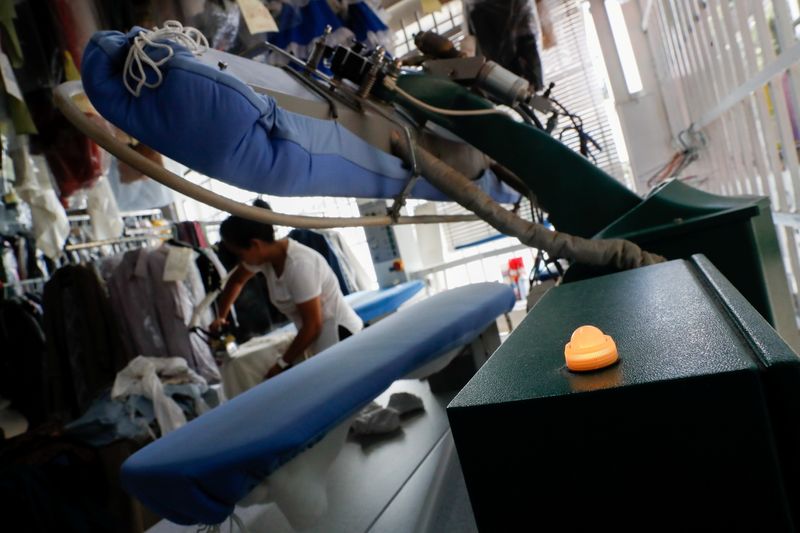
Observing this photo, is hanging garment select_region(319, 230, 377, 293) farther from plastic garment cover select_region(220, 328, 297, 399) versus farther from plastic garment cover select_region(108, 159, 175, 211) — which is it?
plastic garment cover select_region(220, 328, 297, 399)

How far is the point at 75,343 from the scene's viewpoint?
2.88 m

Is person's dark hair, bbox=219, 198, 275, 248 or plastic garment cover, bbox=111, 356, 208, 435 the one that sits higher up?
person's dark hair, bbox=219, 198, 275, 248

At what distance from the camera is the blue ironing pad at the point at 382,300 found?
3174mm

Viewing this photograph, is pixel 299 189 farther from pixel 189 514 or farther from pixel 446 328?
pixel 446 328

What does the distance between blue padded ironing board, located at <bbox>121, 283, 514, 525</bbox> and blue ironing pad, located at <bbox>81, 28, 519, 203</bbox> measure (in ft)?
1.27

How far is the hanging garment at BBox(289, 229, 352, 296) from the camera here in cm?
404

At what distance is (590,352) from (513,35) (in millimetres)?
1694

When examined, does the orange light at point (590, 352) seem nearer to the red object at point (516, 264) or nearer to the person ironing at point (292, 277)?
the person ironing at point (292, 277)

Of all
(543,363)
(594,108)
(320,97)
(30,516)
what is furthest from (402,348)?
(594,108)

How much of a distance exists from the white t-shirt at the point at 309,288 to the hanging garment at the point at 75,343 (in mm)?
1246

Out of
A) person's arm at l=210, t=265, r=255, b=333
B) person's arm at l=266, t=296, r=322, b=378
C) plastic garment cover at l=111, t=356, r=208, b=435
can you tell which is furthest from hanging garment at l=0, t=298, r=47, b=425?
person's arm at l=266, t=296, r=322, b=378

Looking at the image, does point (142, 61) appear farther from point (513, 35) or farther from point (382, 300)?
point (382, 300)

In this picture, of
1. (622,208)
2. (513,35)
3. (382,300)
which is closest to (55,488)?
(382,300)

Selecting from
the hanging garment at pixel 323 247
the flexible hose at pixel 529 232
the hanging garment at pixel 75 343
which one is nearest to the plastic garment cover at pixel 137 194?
the hanging garment at pixel 75 343
